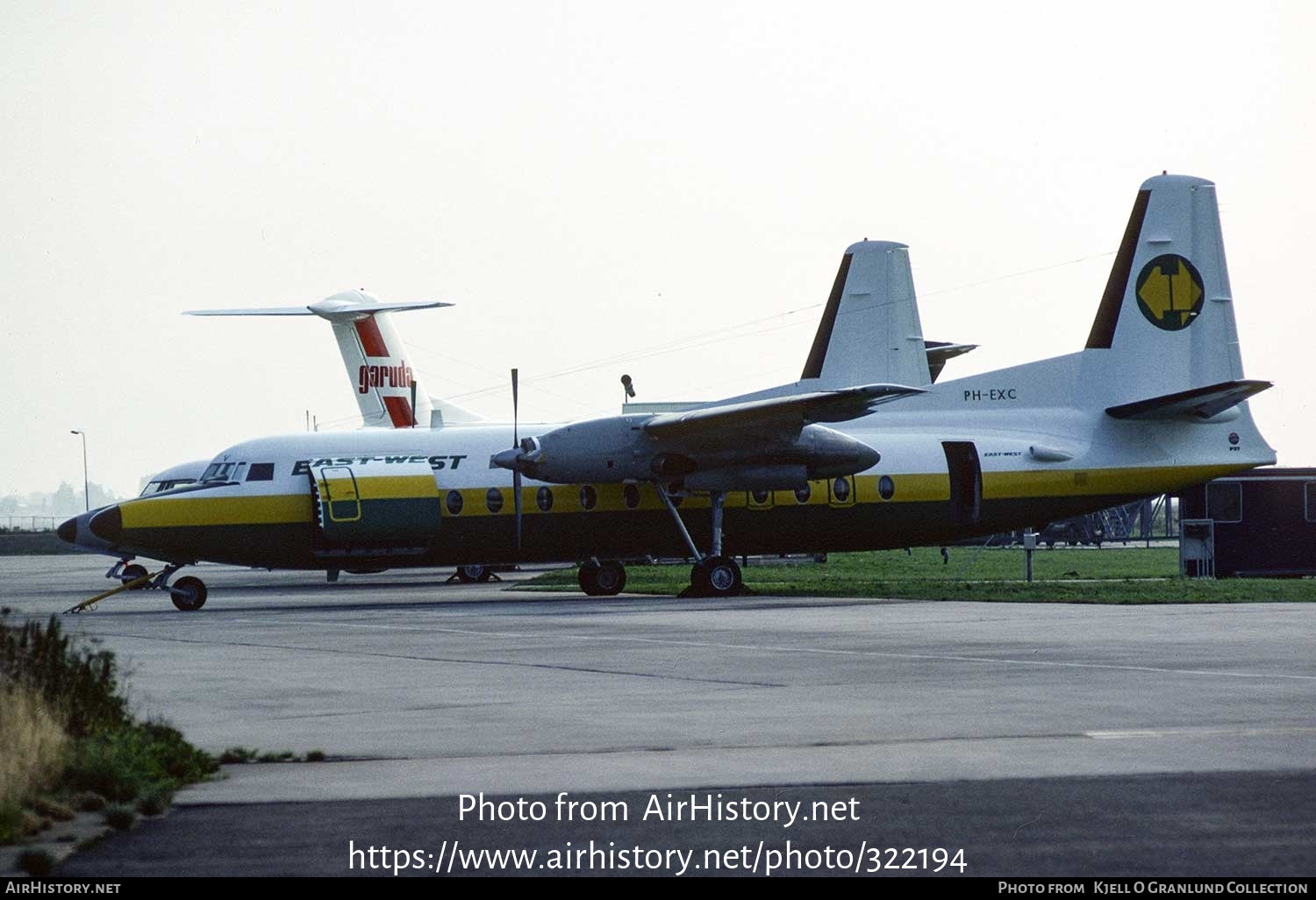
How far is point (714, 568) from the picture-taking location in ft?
118

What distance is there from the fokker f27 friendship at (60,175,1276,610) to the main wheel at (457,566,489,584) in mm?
12417

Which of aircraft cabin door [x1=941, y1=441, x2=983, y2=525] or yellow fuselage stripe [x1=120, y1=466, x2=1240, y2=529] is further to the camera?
aircraft cabin door [x1=941, y1=441, x2=983, y2=525]

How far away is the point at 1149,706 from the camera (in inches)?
555

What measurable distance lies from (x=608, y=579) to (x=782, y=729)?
24382mm

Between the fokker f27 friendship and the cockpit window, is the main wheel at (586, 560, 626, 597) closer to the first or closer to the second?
the fokker f27 friendship

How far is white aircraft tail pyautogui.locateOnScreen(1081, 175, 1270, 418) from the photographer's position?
39.8m

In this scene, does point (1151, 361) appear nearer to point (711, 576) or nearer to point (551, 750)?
point (711, 576)

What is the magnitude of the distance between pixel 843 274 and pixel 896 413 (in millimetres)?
3653

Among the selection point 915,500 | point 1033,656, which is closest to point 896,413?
point 915,500

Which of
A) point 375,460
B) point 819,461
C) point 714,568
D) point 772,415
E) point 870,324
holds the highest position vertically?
point 870,324

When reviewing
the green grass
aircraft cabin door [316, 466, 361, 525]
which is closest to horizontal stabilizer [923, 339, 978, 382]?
the green grass

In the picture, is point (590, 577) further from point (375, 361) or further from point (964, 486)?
point (375, 361)

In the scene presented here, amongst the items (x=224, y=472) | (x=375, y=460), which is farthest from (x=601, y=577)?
(x=224, y=472)

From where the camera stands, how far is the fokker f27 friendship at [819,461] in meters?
34.3
